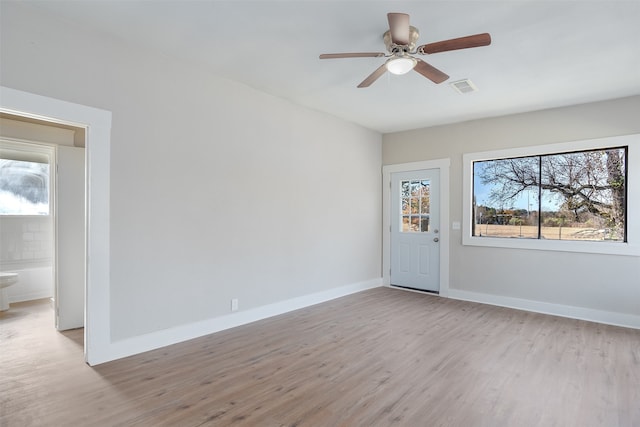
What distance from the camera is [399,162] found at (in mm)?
6004

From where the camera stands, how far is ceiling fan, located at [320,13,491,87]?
227 cm

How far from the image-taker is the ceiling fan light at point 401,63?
269cm

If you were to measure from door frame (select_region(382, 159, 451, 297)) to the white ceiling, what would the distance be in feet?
4.59

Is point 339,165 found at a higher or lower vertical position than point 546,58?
lower

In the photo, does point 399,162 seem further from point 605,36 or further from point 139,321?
point 139,321

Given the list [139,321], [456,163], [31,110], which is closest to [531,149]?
[456,163]

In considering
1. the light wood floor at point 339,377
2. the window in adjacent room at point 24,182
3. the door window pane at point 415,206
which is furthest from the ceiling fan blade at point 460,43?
the window in adjacent room at point 24,182

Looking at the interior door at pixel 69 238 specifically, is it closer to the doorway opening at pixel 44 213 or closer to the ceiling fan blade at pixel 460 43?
the doorway opening at pixel 44 213

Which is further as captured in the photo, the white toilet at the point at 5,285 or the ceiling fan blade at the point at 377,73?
the white toilet at the point at 5,285

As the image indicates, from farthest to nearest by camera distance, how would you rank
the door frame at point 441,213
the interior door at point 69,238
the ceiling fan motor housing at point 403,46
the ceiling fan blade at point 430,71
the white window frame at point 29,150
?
the door frame at point 441,213, the white window frame at point 29,150, the interior door at point 69,238, the ceiling fan blade at point 430,71, the ceiling fan motor housing at point 403,46

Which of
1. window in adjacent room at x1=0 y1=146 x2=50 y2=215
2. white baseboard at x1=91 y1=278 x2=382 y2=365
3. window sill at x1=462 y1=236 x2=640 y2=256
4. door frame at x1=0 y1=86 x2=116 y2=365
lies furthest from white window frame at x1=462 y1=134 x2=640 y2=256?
window in adjacent room at x1=0 y1=146 x2=50 y2=215

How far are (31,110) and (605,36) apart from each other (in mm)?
4626

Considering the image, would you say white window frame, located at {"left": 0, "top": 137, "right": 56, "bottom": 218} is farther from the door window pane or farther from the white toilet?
the door window pane

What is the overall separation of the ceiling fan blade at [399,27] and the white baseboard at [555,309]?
4.04m
